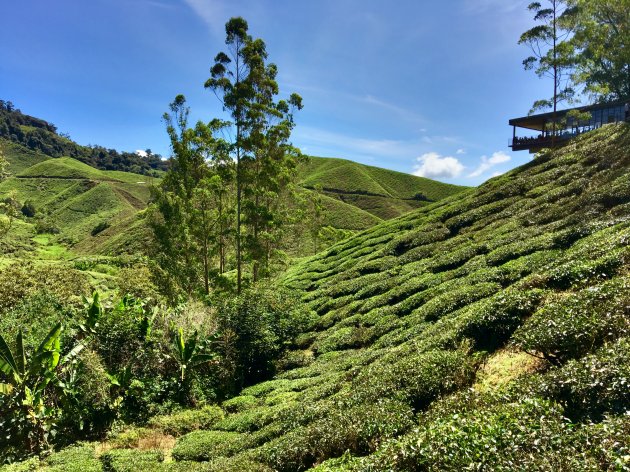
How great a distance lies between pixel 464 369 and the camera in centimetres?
960

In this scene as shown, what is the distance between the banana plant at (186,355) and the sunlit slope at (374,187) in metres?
113

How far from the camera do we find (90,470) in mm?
11508

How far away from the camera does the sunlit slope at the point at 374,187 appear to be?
140750 mm

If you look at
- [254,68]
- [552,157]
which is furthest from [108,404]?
[552,157]

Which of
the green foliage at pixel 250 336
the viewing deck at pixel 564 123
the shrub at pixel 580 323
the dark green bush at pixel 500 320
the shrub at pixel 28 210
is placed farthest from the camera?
the shrub at pixel 28 210

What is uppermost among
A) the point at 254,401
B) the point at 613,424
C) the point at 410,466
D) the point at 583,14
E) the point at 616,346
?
the point at 583,14

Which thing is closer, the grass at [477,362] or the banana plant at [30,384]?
the grass at [477,362]

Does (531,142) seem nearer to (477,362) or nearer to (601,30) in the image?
(601,30)

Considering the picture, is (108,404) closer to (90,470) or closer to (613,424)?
(90,470)

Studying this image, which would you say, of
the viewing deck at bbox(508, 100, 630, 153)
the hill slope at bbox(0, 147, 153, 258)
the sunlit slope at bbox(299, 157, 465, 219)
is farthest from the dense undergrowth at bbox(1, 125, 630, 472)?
the sunlit slope at bbox(299, 157, 465, 219)

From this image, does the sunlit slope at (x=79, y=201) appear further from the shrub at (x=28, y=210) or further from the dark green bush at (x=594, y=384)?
the dark green bush at (x=594, y=384)

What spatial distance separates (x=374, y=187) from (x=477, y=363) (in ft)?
491

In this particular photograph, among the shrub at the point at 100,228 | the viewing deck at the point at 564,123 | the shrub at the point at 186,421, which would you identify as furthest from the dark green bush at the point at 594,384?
the shrub at the point at 100,228

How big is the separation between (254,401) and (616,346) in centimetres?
1404
